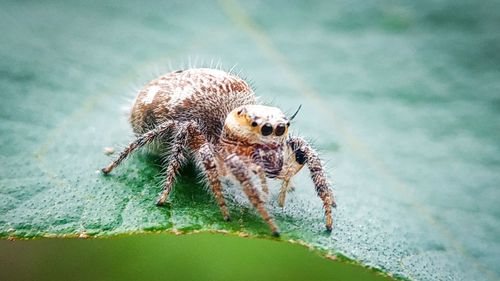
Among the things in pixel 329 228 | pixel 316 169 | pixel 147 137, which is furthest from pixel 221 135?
pixel 329 228

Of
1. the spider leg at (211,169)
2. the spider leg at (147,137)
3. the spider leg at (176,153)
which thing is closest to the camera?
the spider leg at (211,169)

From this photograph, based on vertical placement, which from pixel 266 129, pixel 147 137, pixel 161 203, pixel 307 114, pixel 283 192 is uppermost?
pixel 307 114

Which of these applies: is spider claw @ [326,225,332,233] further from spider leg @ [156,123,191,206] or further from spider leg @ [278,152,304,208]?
spider leg @ [156,123,191,206]

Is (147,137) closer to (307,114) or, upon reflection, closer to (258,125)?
(258,125)

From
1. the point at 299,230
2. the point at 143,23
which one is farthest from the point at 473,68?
the point at 143,23

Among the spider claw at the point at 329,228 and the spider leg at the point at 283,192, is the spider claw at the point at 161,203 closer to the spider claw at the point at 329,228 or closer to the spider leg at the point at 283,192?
the spider leg at the point at 283,192

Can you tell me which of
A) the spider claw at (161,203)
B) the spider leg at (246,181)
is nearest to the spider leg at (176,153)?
the spider claw at (161,203)
